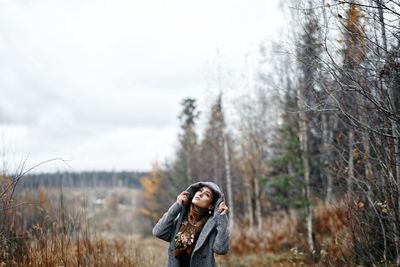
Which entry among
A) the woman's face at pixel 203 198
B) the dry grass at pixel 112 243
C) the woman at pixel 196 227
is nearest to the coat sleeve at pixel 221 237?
the woman at pixel 196 227

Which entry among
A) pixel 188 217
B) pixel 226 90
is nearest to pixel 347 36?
pixel 188 217

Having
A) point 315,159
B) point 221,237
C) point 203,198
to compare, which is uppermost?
point 315,159

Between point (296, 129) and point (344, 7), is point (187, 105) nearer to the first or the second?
point (296, 129)

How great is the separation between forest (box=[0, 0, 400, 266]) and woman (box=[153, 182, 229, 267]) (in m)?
1.48

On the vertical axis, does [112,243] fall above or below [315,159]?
below

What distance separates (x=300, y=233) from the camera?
32.1ft

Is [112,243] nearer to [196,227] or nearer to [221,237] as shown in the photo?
[196,227]

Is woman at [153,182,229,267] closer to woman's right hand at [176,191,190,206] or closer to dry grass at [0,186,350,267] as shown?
woman's right hand at [176,191,190,206]

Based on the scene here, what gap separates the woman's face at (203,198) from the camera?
3752 millimetres

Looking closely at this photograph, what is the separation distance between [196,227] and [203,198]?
31cm

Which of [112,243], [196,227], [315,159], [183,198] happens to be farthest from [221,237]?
[315,159]

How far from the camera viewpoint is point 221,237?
3465 mm

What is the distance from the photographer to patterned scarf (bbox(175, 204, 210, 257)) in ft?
12.0

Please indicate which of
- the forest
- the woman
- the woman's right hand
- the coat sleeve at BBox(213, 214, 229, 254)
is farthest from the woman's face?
the forest
